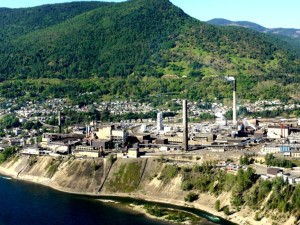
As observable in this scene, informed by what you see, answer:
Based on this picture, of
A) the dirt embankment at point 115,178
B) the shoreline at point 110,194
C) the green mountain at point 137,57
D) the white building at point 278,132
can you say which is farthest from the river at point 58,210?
the green mountain at point 137,57

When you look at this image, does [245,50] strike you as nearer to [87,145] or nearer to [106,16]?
[106,16]

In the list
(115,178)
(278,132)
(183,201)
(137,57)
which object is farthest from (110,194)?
(137,57)

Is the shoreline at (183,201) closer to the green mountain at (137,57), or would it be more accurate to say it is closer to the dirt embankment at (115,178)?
the dirt embankment at (115,178)

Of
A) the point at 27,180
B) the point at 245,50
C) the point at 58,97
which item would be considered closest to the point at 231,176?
the point at 27,180

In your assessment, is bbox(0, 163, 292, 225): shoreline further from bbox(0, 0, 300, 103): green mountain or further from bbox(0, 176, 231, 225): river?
bbox(0, 0, 300, 103): green mountain

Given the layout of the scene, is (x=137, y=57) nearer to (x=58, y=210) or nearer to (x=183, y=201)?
(x=183, y=201)

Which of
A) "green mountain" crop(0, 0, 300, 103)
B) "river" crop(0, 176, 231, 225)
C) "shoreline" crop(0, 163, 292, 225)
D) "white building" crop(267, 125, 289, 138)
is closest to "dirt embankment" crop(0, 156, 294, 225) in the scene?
"shoreline" crop(0, 163, 292, 225)
